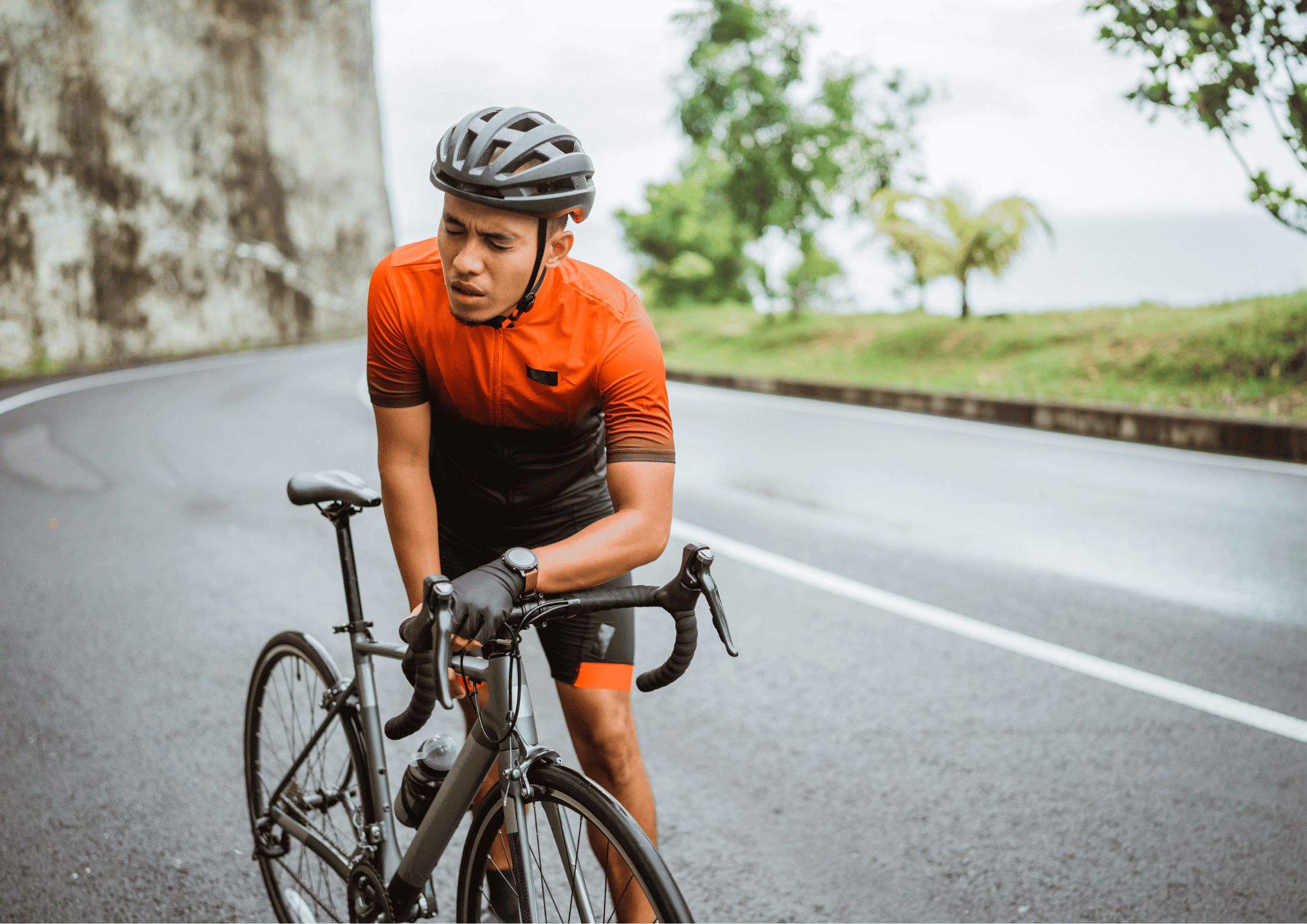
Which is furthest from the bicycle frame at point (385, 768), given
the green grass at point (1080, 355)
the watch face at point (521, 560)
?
the green grass at point (1080, 355)

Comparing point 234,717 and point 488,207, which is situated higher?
point 488,207

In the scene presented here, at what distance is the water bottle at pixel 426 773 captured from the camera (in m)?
2.35

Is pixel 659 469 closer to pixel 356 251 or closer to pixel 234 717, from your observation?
pixel 234 717

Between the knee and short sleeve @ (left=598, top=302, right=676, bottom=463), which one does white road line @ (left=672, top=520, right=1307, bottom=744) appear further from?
short sleeve @ (left=598, top=302, right=676, bottom=463)

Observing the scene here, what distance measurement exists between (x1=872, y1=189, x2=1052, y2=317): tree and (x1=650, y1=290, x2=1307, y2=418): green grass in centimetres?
93

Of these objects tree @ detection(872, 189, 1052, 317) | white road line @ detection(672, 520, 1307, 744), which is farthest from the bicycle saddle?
tree @ detection(872, 189, 1052, 317)

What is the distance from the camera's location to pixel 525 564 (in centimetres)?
182

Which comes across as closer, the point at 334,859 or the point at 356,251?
the point at 334,859

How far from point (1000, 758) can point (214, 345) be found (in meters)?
27.7

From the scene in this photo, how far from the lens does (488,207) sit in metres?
2.05

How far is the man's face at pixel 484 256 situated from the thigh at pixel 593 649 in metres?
0.72

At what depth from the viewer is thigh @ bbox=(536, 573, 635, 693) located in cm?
249

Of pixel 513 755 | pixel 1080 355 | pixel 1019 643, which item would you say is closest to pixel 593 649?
pixel 513 755

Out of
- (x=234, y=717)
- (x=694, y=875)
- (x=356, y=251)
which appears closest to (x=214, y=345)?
(x=356, y=251)
